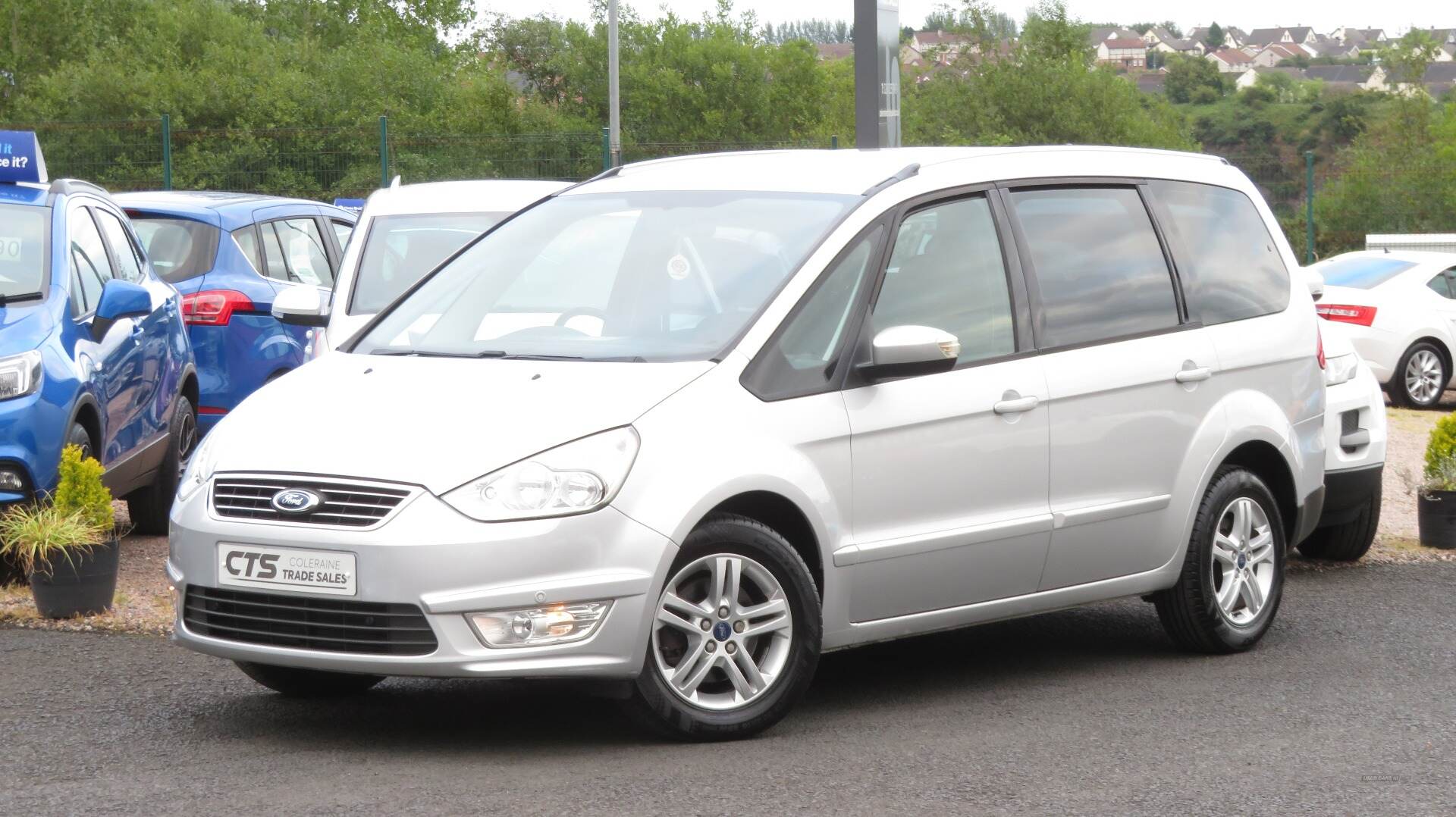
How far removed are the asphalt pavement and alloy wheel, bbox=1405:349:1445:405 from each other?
13357 mm

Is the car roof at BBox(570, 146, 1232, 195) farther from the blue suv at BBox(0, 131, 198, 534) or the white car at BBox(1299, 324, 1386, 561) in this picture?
the blue suv at BBox(0, 131, 198, 534)

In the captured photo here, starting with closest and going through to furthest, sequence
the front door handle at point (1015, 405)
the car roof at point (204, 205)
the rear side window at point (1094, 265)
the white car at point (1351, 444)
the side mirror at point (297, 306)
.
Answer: the front door handle at point (1015, 405) < the rear side window at point (1094, 265) < the side mirror at point (297, 306) < the white car at point (1351, 444) < the car roof at point (204, 205)

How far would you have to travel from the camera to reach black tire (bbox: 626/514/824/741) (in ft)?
17.7

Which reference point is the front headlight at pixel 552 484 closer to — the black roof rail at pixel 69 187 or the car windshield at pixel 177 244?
the black roof rail at pixel 69 187

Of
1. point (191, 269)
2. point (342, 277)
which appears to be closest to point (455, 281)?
point (342, 277)

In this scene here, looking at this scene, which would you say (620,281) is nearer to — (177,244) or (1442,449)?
(1442,449)

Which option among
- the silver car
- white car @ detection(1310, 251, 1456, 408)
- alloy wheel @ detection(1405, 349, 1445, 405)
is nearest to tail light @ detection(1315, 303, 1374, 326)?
white car @ detection(1310, 251, 1456, 408)

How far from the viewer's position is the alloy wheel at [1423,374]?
20.1 metres

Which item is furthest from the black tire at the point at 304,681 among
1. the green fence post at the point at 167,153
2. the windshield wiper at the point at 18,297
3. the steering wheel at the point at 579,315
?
the green fence post at the point at 167,153

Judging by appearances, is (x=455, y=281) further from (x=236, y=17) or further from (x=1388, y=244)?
(x=236, y=17)

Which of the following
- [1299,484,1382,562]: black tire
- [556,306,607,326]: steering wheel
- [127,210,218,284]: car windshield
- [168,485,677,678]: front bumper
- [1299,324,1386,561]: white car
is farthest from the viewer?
[127,210,218,284]: car windshield

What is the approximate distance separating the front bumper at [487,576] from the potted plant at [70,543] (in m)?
2.48

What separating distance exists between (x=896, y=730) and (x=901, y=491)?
0.75m

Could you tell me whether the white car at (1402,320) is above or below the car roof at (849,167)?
below
